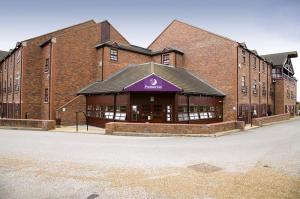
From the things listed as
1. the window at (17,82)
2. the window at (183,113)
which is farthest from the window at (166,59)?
the window at (17,82)

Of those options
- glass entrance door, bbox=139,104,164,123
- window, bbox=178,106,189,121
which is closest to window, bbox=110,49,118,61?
glass entrance door, bbox=139,104,164,123

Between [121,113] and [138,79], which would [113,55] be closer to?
[138,79]

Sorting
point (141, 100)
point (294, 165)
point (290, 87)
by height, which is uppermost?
point (290, 87)

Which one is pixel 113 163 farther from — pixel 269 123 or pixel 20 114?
pixel 269 123

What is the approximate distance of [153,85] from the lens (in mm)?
21578

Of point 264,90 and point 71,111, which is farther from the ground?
point 264,90

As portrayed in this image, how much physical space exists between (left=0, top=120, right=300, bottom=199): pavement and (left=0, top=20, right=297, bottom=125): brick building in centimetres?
1060

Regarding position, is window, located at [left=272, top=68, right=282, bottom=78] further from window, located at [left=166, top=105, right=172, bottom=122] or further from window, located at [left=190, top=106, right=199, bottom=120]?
window, located at [left=166, top=105, right=172, bottom=122]

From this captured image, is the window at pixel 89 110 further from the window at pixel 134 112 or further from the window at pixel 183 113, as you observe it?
the window at pixel 183 113

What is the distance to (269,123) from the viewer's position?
30.3 metres

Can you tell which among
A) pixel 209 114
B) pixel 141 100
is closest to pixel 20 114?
pixel 141 100

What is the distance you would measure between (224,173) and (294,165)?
320cm

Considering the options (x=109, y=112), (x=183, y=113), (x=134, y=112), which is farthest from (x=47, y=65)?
(x=183, y=113)

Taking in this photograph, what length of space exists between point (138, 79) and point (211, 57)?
10.7 m
